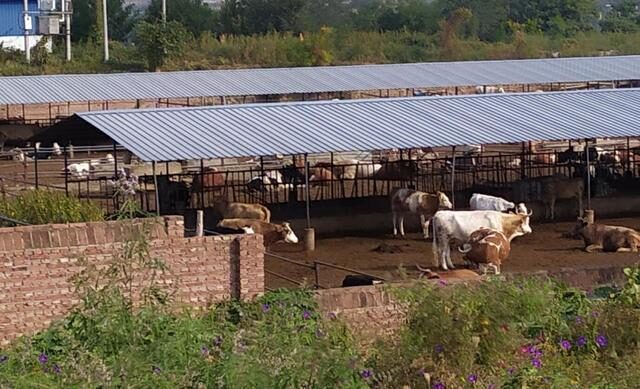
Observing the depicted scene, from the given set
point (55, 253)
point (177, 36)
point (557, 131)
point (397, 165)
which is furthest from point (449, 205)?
point (177, 36)

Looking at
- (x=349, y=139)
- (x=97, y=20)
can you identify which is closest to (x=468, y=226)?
(x=349, y=139)

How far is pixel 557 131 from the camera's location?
28.3 m

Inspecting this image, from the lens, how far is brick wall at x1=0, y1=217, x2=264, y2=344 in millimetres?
14938

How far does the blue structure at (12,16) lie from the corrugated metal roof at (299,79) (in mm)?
19455

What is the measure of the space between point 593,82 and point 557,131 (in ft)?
66.2

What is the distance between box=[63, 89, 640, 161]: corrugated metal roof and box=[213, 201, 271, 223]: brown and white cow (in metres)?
1.39

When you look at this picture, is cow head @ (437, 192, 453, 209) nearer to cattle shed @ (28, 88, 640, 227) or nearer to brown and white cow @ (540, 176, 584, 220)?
cattle shed @ (28, 88, 640, 227)

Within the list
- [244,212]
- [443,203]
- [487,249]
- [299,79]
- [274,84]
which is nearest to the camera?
[487,249]

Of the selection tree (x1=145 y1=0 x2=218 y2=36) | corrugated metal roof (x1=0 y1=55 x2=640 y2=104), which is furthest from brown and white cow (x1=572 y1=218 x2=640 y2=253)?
tree (x1=145 y1=0 x2=218 y2=36)

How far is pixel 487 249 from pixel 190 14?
204ft

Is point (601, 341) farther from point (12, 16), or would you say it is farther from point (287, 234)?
point (12, 16)

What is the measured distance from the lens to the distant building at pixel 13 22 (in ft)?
209

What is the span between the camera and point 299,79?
1833 inches

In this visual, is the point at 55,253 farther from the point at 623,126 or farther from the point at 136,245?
the point at 623,126
